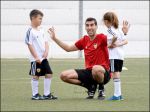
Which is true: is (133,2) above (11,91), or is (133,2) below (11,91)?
above

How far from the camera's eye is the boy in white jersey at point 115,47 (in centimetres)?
1130

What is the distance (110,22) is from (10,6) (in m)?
15.7

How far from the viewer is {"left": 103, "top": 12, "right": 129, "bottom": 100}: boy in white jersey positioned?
37.1 ft

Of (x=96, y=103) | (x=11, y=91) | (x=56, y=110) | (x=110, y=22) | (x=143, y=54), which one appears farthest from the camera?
(x=143, y=54)

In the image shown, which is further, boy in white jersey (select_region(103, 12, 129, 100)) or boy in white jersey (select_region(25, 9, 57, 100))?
boy in white jersey (select_region(25, 9, 57, 100))

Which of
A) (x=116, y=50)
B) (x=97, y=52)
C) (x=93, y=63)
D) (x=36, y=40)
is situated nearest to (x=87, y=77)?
(x=93, y=63)

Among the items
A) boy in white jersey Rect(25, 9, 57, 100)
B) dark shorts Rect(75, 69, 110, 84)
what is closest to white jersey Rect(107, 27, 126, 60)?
dark shorts Rect(75, 69, 110, 84)

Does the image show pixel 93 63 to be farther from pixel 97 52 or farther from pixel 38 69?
pixel 38 69

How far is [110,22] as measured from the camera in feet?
37.5

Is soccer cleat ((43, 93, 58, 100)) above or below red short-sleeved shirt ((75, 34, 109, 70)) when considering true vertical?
below

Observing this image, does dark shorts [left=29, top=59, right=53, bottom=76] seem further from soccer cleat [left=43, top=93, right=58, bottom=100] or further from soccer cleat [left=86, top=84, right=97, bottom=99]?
soccer cleat [left=86, top=84, right=97, bottom=99]

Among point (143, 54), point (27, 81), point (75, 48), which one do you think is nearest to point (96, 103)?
point (75, 48)

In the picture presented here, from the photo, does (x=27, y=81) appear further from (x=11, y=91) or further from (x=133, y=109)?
(x=133, y=109)

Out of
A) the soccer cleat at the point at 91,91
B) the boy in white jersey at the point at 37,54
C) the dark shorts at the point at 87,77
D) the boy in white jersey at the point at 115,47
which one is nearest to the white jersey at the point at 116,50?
the boy in white jersey at the point at 115,47
